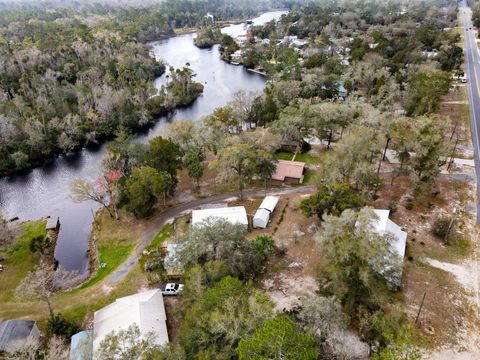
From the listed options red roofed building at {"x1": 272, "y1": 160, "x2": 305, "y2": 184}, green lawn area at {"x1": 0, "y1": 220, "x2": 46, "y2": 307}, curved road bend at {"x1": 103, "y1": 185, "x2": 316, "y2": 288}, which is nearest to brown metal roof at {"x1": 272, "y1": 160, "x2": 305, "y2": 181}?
red roofed building at {"x1": 272, "y1": 160, "x2": 305, "y2": 184}

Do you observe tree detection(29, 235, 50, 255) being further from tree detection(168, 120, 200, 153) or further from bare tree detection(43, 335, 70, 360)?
tree detection(168, 120, 200, 153)

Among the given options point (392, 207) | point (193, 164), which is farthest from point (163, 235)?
point (392, 207)

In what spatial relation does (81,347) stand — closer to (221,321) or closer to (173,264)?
(173,264)

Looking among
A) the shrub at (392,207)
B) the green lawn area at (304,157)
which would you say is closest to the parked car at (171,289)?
the shrub at (392,207)

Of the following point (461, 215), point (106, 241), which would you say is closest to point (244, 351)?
point (106, 241)

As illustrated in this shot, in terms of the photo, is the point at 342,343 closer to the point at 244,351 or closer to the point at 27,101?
the point at 244,351
